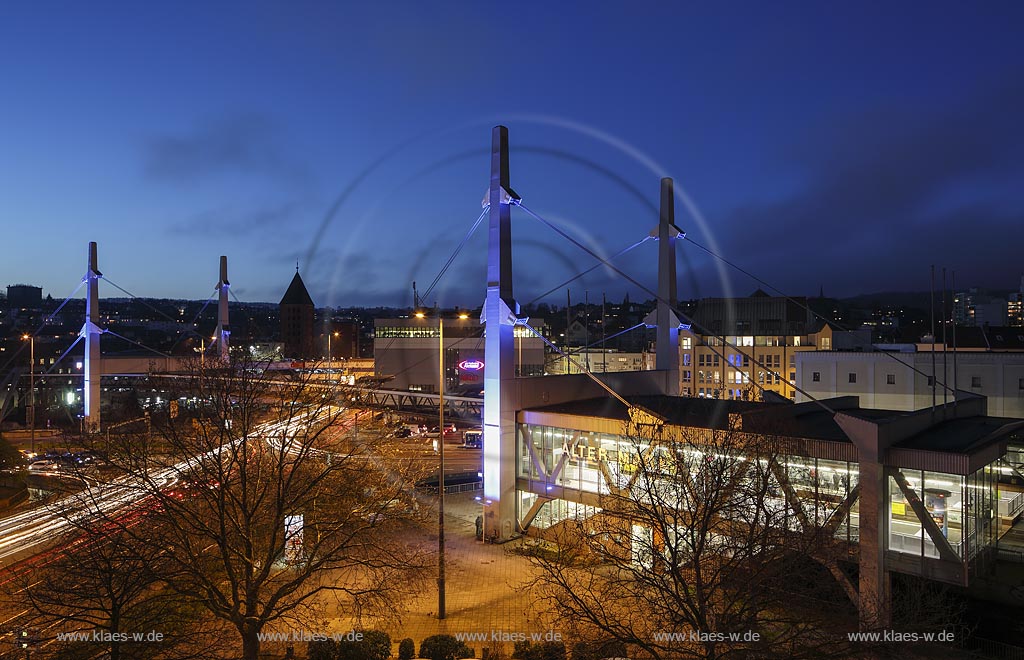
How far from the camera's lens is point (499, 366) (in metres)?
25.9

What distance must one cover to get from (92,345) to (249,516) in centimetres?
4857

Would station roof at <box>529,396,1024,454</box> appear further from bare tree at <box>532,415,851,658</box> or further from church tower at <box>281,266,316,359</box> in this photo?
church tower at <box>281,266,316,359</box>

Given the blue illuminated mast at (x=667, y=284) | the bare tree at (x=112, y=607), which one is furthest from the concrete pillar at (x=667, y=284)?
the bare tree at (x=112, y=607)

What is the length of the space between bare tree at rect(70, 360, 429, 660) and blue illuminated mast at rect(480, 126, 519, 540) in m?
4.80

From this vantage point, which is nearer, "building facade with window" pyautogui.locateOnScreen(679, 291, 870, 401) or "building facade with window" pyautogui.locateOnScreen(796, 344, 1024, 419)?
"building facade with window" pyautogui.locateOnScreen(796, 344, 1024, 419)

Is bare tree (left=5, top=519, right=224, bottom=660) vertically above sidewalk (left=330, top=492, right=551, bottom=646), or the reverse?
bare tree (left=5, top=519, right=224, bottom=660)

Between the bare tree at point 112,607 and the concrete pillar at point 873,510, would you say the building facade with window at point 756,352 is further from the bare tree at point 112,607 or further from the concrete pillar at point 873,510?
the bare tree at point 112,607

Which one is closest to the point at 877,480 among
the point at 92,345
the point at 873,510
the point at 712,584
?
the point at 873,510

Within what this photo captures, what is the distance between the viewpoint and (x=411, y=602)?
771 inches

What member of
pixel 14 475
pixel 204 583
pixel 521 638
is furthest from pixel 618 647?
pixel 14 475

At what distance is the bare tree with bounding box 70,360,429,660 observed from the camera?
1259 cm

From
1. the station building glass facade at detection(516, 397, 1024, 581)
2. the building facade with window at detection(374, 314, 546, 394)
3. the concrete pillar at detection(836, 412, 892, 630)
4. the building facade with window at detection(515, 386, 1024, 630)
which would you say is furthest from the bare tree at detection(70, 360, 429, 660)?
the building facade with window at detection(374, 314, 546, 394)

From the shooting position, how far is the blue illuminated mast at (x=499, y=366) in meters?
25.9

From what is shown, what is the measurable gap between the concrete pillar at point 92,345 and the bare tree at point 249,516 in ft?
127
